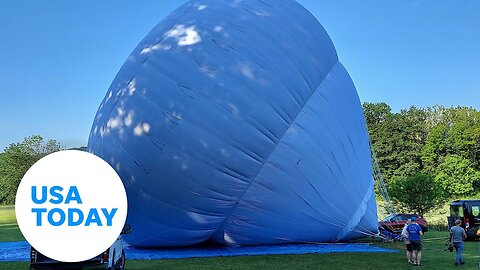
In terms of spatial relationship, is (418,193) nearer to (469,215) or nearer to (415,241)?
(469,215)

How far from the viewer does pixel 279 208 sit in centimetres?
1320

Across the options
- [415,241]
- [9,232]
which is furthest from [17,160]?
[415,241]

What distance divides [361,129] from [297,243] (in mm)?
4471

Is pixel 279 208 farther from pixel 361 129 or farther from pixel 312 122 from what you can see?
pixel 361 129

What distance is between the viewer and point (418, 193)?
93.8ft

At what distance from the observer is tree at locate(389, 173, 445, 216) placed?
1120 inches

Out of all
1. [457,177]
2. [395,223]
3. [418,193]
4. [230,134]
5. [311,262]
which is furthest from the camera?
[457,177]

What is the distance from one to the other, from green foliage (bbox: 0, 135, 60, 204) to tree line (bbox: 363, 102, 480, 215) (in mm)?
47972

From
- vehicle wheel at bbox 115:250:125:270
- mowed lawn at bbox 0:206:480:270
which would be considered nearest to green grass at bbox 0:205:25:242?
mowed lawn at bbox 0:206:480:270

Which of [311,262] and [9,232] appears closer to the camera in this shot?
[311,262]

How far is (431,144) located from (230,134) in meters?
51.0

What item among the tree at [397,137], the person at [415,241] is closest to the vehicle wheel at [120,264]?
the person at [415,241]

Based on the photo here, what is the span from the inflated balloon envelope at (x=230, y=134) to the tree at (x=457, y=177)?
3982 centimetres

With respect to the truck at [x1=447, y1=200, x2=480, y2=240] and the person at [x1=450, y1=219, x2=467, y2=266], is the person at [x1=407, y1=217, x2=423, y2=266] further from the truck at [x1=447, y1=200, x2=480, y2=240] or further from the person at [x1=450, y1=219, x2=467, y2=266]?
the truck at [x1=447, y1=200, x2=480, y2=240]
